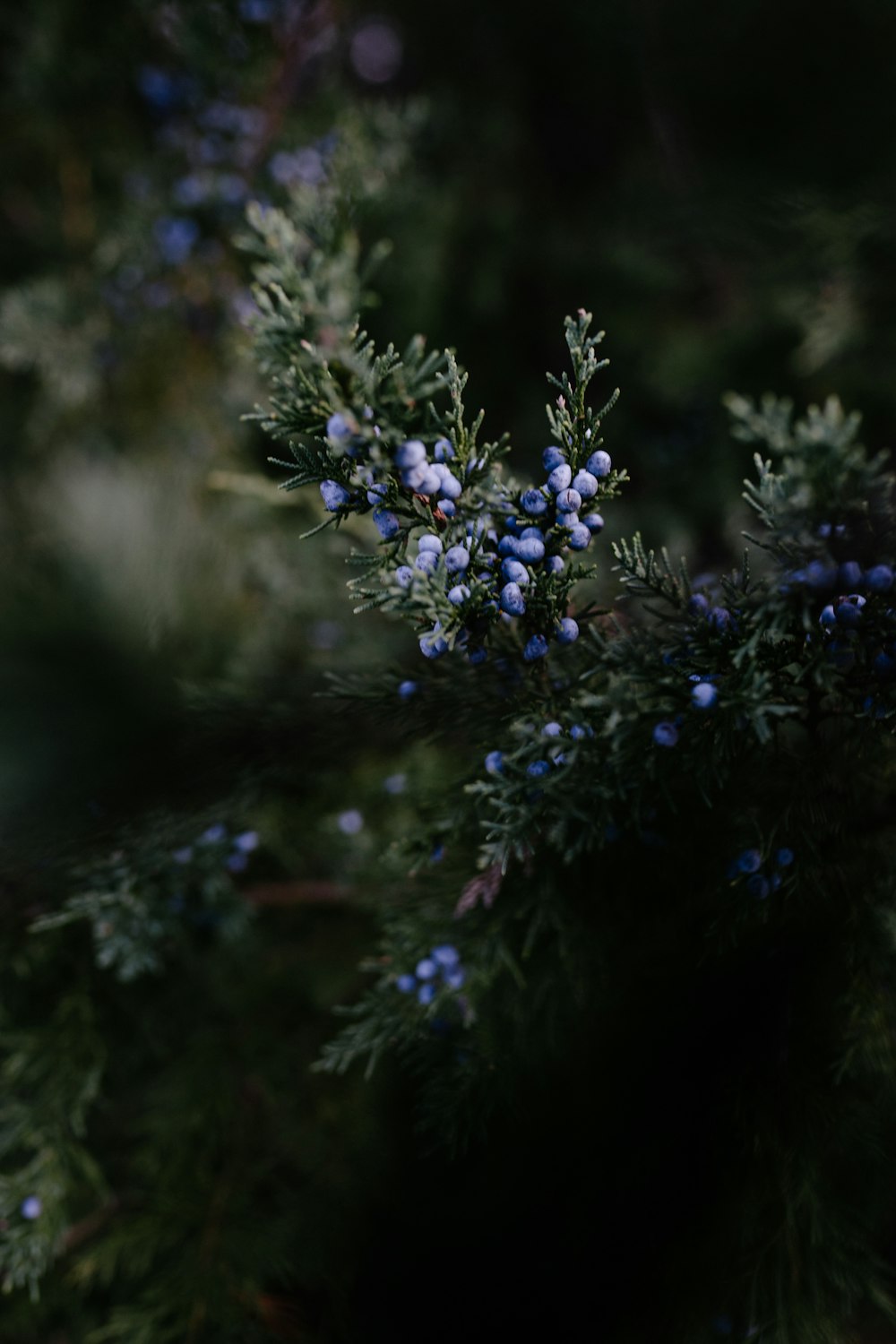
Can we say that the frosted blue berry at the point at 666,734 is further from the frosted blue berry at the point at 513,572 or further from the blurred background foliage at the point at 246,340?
the blurred background foliage at the point at 246,340

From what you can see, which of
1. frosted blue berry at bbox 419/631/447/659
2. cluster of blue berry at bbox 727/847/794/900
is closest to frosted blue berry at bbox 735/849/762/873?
cluster of blue berry at bbox 727/847/794/900

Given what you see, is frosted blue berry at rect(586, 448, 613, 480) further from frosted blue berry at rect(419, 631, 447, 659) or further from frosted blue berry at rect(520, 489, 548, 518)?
frosted blue berry at rect(419, 631, 447, 659)

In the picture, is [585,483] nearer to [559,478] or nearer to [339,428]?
[559,478]

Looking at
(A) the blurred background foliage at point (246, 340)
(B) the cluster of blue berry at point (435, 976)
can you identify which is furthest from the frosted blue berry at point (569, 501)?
(B) the cluster of blue berry at point (435, 976)

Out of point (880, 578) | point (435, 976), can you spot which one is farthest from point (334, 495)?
point (435, 976)

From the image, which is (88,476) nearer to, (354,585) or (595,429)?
(354,585)

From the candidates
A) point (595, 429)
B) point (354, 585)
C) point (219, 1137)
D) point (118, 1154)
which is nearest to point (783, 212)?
point (595, 429)
